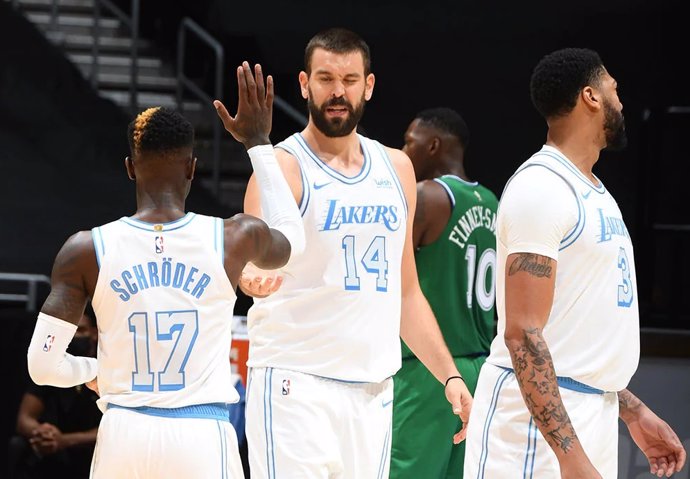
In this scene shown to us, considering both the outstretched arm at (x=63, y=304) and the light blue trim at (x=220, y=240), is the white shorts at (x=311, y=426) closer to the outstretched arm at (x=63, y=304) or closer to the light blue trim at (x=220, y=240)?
the light blue trim at (x=220, y=240)

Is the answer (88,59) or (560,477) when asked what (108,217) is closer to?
(88,59)

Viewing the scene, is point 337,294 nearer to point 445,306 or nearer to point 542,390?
point 542,390

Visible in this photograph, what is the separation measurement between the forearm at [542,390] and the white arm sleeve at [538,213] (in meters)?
0.22

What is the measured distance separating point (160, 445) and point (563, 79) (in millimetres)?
1444

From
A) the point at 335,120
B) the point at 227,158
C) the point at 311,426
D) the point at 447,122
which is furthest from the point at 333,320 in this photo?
the point at 227,158

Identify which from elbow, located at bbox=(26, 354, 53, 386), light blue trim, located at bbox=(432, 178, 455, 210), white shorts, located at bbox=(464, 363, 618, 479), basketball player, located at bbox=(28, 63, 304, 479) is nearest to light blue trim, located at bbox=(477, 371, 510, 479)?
white shorts, located at bbox=(464, 363, 618, 479)

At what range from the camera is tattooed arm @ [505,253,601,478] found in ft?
11.0

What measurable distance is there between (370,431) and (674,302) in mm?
3198

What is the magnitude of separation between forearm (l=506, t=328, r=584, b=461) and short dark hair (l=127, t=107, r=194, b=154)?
1.05m

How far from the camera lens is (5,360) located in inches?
288

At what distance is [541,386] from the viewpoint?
11.2 feet

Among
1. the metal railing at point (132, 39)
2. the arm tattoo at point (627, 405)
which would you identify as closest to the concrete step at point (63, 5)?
the metal railing at point (132, 39)

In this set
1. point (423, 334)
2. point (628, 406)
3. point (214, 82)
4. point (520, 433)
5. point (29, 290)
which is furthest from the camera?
point (214, 82)

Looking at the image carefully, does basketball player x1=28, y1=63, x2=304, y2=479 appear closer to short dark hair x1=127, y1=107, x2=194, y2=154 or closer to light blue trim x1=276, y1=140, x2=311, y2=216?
short dark hair x1=127, y1=107, x2=194, y2=154
